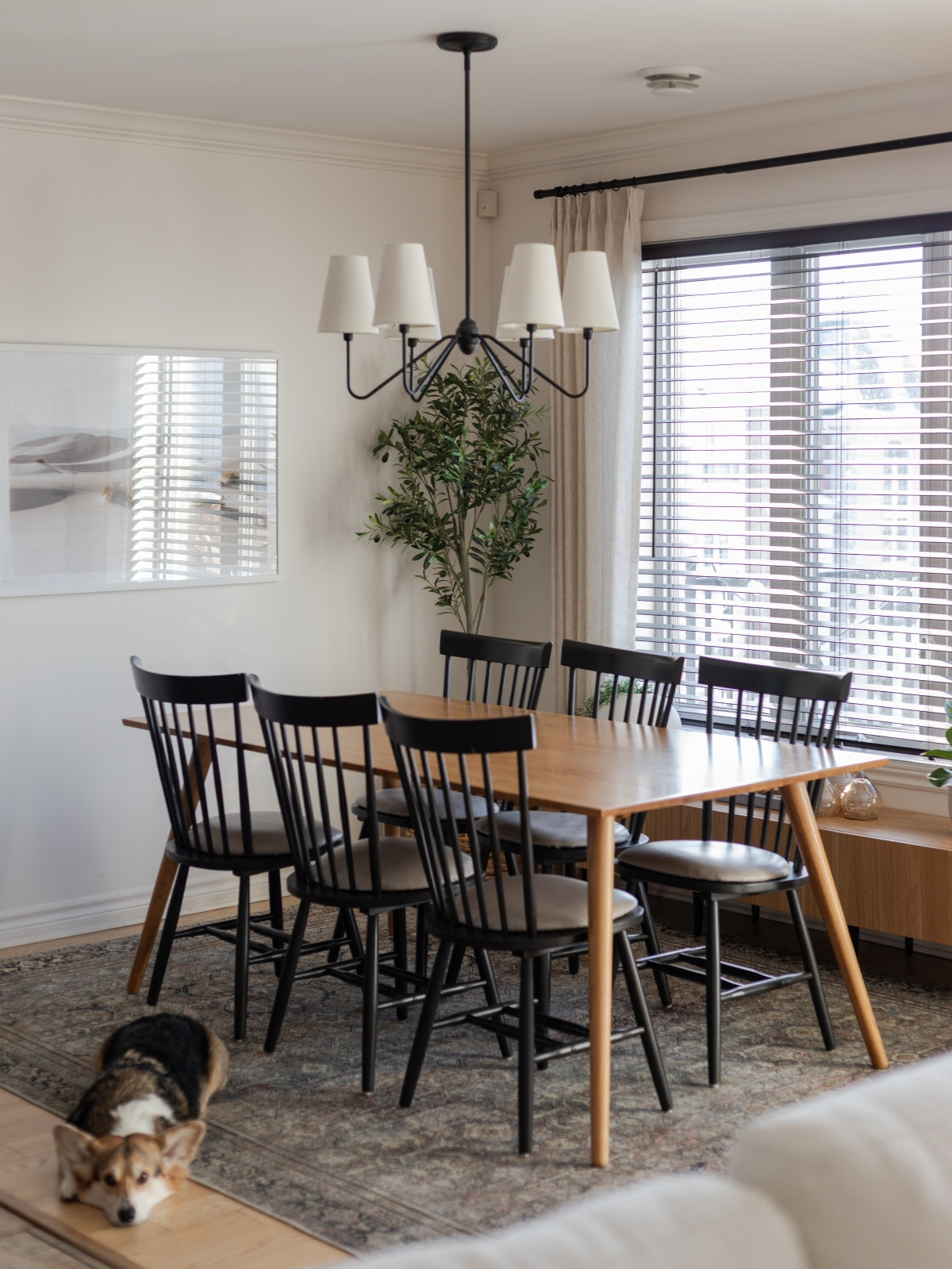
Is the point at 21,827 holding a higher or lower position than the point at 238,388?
lower

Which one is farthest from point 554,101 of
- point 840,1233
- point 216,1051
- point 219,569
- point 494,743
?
point 840,1233

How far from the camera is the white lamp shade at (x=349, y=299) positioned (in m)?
4.11

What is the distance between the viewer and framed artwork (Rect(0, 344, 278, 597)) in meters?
4.93

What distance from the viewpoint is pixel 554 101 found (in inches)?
200

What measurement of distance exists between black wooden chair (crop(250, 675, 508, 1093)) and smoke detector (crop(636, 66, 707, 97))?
231 cm

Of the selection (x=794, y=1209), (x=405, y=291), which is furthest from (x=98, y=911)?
(x=794, y=1209)

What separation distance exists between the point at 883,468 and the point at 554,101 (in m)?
1.68

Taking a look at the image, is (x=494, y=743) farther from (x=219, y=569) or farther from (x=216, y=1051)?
(x=219, y=569)

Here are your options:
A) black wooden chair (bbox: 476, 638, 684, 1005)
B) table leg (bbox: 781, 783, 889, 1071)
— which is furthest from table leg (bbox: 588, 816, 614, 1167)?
table leg (bbox: 781, 783, 889, 1071)

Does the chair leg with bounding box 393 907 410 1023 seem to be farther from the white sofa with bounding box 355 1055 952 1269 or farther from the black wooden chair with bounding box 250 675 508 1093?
the white sofa with bounding box 355 1055 952 1269

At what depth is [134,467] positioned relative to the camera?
5.19 meters

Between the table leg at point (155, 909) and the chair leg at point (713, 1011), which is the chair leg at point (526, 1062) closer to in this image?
the chair leg at point (713, 1011)

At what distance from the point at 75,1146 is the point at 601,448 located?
340 centimetres

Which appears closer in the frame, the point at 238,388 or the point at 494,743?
the point at 494,743
